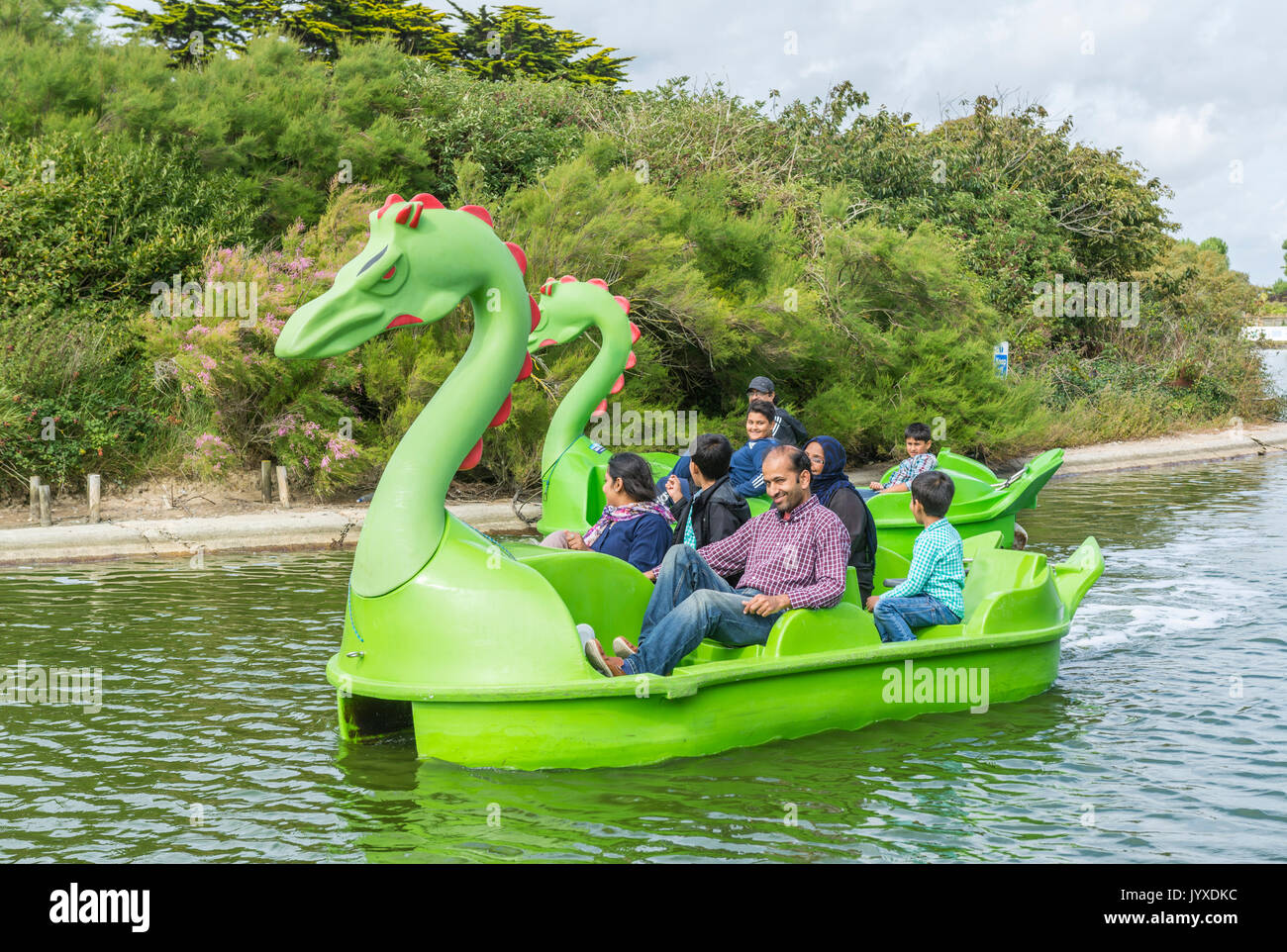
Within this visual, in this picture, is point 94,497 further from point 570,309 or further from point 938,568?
point 938,568

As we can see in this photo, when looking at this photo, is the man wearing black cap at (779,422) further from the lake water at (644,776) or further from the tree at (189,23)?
the tree at (189,23)

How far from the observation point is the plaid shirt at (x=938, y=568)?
6996 mm

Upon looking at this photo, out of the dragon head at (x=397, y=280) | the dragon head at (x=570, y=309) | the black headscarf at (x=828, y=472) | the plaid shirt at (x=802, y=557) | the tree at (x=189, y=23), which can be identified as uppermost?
the tree at (x=189, y=23)

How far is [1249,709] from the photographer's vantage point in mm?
7000

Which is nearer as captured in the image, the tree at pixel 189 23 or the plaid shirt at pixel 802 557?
the plaid shirt at pixel 802 557

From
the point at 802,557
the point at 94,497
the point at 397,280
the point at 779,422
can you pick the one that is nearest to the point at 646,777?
the point at 802,557

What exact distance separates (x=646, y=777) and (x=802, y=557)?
1.40 metres

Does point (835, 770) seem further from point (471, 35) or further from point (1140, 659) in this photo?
point (471, 35)

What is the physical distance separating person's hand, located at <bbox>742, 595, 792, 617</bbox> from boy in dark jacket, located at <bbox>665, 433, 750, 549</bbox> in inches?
42.5

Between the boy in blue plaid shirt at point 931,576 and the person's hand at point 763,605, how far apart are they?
102cm

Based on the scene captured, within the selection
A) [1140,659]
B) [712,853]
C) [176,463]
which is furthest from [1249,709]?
[176,463]

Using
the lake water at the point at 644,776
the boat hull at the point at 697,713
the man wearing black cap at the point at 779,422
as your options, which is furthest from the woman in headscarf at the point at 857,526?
the man wearing black cap at the point at 779,422

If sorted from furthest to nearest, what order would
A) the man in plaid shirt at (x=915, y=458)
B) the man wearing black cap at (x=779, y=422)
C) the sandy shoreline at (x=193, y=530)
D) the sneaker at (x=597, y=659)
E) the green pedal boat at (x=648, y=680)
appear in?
the sandy shoreline at (x=193, y=530) → the man in plaid shirt at (x=915, y=458) → the man wearing black cap at (x=779, y=422) → the sneaker at (x=597, y=659) → the green pedal boat at (x=648, y=680)

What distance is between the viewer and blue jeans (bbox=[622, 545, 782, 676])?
598cm
